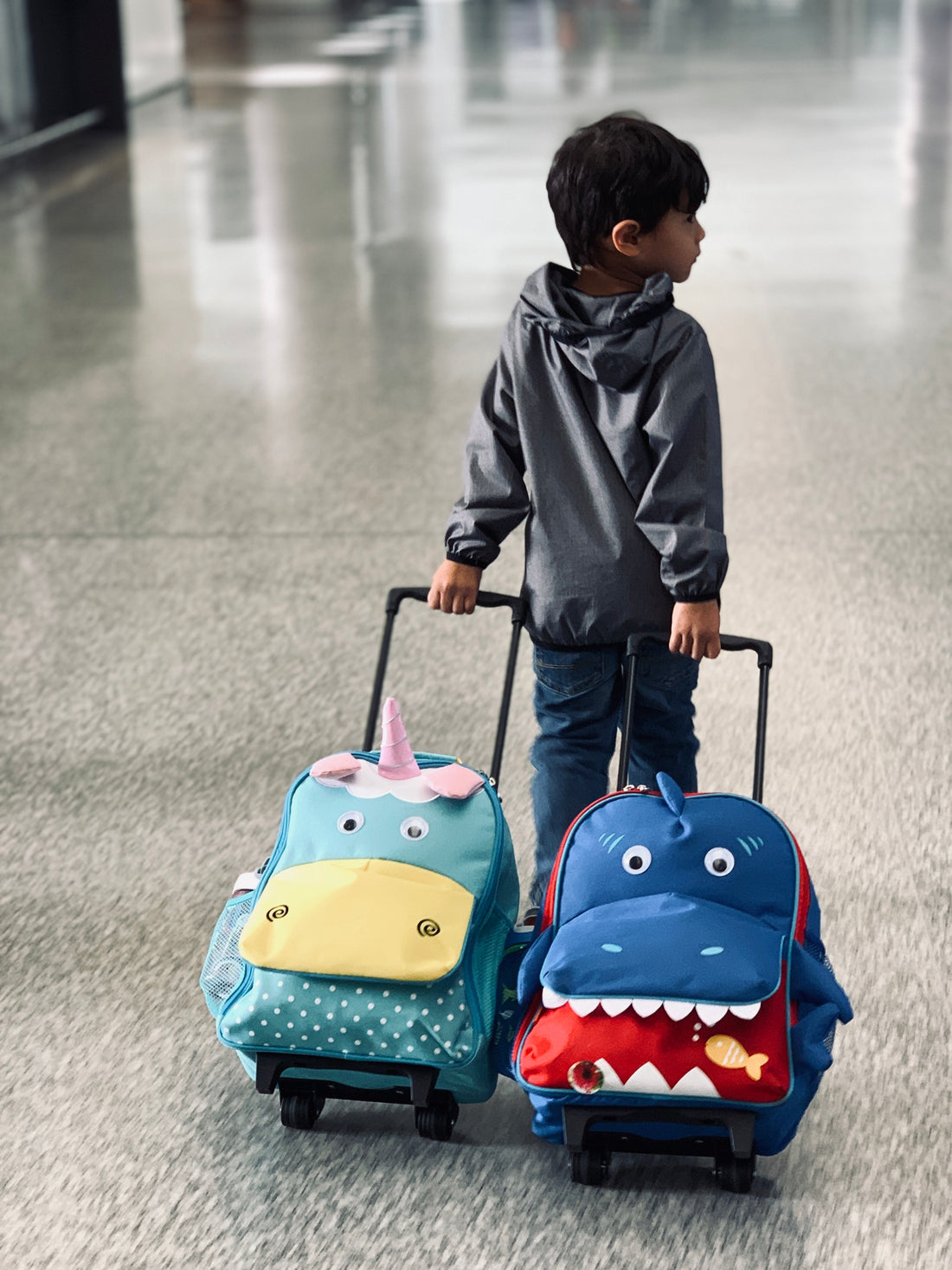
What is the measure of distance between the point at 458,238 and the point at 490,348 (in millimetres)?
2138

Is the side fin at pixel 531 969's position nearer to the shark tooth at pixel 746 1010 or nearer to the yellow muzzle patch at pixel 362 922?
the yellow muzzle patch at pixel 362 922

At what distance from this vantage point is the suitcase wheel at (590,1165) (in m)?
1.79

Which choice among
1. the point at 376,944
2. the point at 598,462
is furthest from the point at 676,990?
the point at 598,462

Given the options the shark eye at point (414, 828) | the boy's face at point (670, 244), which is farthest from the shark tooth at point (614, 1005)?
the boy's face at point (670, 244)

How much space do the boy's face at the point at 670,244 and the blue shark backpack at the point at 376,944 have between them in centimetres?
67

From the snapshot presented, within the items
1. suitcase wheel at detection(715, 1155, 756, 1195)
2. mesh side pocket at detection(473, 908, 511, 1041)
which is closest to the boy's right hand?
mesh side pocket at detection(473, 908, 511, 1041)

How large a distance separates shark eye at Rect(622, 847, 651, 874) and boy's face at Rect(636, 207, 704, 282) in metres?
0.73

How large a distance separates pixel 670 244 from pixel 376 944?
37.7 inches

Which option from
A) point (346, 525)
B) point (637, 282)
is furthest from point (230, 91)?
point (637, 282)

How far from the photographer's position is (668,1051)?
1.67 metres

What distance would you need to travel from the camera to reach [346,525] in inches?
162

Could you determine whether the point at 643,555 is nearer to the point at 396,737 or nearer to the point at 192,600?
the point at 396,737

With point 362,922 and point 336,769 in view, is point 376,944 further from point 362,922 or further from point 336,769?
point 336,769

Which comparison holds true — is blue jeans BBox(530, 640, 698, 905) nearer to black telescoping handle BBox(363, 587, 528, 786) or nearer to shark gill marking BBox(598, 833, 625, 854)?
black telescoping handle BBox(363, 587, 528, 786)
